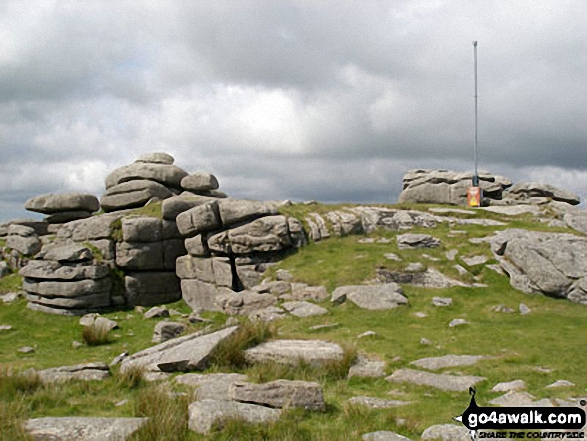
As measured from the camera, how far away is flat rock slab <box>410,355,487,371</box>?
1252 cm

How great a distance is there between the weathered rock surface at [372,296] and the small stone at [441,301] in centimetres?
106

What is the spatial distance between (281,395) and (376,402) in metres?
2.02

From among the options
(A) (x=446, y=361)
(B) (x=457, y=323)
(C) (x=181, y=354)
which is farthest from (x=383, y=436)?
(B) (x=457, y=323)

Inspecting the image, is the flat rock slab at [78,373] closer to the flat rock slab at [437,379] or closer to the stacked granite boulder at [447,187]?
the flat rock slab at [437,379]

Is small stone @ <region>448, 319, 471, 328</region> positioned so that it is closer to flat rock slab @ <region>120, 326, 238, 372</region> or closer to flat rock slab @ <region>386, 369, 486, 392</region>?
flat rock slab @ <region>386, 369, 486, 392</region>

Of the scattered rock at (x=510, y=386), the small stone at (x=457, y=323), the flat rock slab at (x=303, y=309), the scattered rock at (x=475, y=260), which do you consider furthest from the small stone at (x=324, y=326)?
the scattered rock at (x=475, y=260)

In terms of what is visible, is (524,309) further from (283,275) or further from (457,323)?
(283,275)

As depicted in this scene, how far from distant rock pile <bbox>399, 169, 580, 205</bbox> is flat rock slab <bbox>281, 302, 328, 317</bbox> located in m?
22.2

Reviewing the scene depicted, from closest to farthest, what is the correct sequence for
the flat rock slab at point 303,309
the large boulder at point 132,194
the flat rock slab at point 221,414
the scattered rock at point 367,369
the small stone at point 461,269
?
the flat rock slab at point 221,414
the scattered rock at point 367,369
the flat rock slab at point 303,309
the small stone at point 461,269
the large boulder at point 132,194

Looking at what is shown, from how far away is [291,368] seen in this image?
11.9 meters

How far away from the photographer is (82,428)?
7828 mm

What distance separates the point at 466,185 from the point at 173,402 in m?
35.0

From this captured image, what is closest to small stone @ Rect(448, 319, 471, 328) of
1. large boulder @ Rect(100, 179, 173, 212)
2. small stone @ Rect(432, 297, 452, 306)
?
small stone @ Rect(432, 297, 452, 306)

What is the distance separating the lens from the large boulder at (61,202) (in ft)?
114
